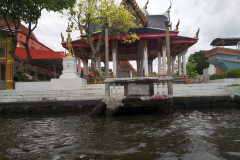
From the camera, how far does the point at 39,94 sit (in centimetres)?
937

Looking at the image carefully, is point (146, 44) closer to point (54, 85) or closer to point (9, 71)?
point (54, 85)

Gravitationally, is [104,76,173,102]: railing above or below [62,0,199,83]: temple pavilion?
below

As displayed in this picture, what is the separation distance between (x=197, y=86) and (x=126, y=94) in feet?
17.5

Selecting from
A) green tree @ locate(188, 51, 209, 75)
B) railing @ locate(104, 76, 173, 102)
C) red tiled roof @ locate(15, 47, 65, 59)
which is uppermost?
green tree @ locate(188, 51, 209, 75)

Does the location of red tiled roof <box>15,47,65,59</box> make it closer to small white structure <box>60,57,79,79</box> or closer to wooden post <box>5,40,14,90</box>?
wooden post <box>5,40,14,90</box>

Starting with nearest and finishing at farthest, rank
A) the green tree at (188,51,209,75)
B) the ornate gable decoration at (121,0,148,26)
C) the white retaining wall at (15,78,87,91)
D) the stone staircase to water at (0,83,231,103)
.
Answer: the stone staircase to water at (0,83,231,103)
the white retaining wall at (15,78,87,91)
the ornate gable decoration at (121,0,148,26)
the green tree at (188,51,209,75)

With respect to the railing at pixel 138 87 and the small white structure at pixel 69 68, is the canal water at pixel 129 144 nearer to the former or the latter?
the railing at pixel 138 87

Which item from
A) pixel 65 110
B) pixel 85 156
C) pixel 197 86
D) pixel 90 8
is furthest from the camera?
pixel 90 8

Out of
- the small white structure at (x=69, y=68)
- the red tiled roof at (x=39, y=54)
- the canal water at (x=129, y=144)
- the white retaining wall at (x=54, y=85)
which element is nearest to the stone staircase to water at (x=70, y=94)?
the white retaining wall at (x=54, y=85)

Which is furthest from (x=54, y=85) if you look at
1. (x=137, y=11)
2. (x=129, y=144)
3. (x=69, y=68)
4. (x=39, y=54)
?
(x=137, y=11)

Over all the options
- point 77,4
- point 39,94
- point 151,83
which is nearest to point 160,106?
point 151,83

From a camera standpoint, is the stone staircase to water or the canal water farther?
the stone staircase to water

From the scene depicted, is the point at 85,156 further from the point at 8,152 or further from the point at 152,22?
the point at 152,22

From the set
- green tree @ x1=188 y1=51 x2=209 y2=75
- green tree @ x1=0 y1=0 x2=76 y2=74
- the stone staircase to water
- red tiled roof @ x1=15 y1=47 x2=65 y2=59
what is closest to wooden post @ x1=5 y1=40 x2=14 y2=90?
red tiled roof @ x1=15 y1=47 x2=65 y2=59
